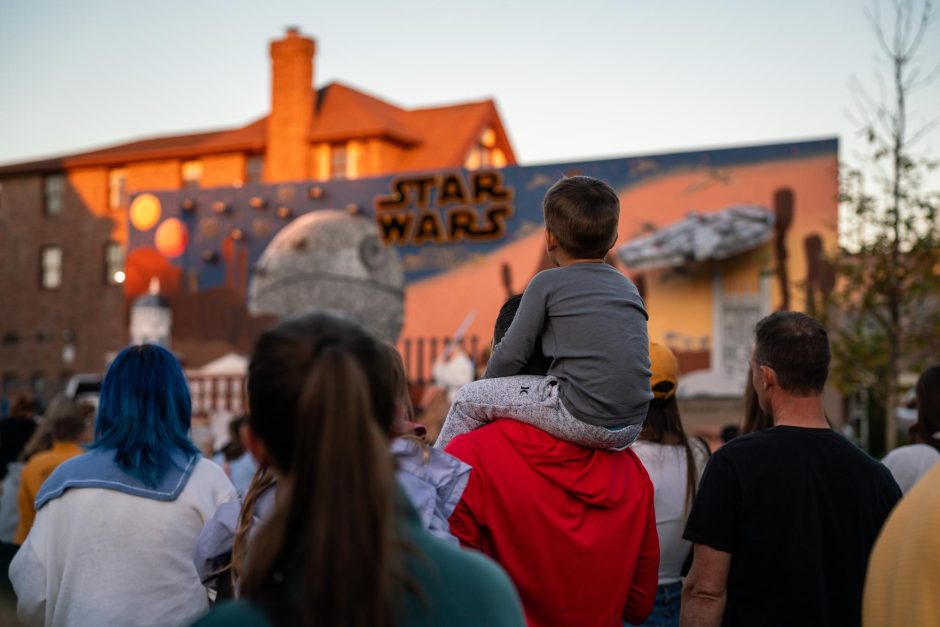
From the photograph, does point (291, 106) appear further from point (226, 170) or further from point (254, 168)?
point (226, 170)

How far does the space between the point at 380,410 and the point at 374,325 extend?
77.8 feet

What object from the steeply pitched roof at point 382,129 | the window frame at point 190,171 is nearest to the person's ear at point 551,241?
the steeply pitched roof at point 382,129

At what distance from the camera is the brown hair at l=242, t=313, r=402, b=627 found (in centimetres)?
169

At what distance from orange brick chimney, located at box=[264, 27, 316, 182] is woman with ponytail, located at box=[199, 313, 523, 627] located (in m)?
32.8

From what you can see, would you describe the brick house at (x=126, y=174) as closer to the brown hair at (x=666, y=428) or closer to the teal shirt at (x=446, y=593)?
the brown hair at (x=666, y=428)

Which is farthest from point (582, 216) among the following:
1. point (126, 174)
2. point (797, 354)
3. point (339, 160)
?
point (126, 174)

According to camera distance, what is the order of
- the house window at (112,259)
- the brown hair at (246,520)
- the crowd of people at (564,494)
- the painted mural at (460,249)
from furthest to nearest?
1. the house window at (112,259)
2. the painted mural at (460,249)
3. the crowd of people at (564,494)
4. the brown hair at (246,520)

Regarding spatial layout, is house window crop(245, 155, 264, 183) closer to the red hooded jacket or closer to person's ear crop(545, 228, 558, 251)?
person's ear crop(545, 228, 558, 251)

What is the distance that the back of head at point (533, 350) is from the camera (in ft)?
11.5

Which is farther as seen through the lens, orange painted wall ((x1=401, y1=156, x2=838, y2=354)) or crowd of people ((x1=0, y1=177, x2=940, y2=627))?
orange painted wall ((x1=401, y1=156, x2=838, y2=354))

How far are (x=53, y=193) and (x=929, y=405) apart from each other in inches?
1638

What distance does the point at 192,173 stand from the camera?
38531mm

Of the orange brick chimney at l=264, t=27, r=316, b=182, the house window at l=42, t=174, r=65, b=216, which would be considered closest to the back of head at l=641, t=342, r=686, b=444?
the orange brick chimney at l=264, t=27, r=316, b=182

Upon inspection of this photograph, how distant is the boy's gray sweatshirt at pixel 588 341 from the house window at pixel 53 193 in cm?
4159
